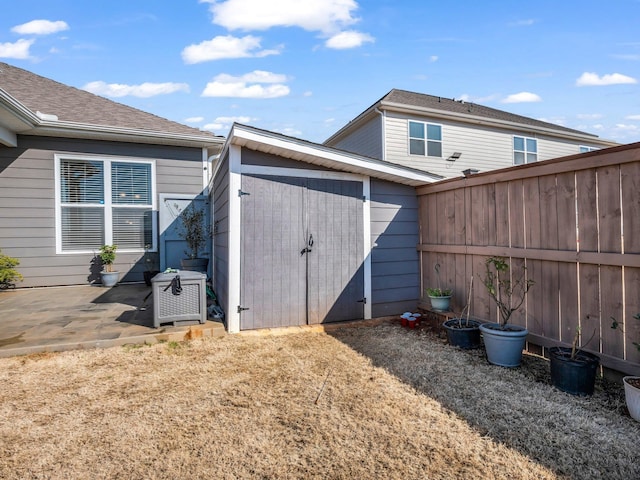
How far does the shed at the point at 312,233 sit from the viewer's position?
4.07 meters

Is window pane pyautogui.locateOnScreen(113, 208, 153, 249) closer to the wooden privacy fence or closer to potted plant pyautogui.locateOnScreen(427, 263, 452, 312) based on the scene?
potted plant pyautogui.locateOnScreen(427, 263, 452, 312)

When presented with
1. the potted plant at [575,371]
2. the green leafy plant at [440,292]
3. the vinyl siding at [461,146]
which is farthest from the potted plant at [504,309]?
the vinyl siding at [461,146]

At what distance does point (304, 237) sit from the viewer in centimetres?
434

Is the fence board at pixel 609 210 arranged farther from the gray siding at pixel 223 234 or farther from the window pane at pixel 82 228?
the window pane at pixel 82 228

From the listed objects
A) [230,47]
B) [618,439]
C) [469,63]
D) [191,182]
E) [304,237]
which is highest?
[230,47]

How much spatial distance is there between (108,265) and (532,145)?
1344 cm

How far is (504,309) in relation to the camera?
135 inches

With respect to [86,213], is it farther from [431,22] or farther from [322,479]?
[431,22]

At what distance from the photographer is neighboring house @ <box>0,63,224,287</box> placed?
6363 mm

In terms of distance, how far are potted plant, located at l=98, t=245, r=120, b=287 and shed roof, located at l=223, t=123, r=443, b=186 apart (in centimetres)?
387

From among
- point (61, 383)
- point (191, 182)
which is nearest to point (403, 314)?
point (61, 383)

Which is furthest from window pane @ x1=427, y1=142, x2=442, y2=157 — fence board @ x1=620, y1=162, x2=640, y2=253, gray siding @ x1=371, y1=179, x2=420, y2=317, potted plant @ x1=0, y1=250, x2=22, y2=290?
potted plant @ x1=0, y1=250, x2=22, y2=290

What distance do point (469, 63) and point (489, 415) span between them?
800 cm

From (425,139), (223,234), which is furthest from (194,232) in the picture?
(425,139)
